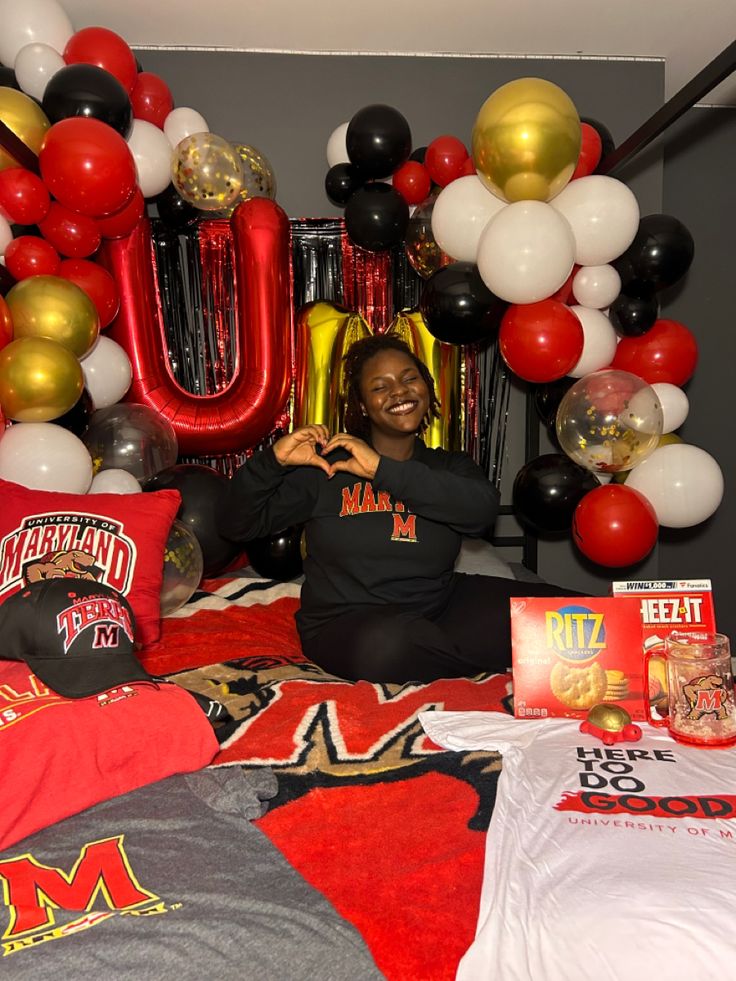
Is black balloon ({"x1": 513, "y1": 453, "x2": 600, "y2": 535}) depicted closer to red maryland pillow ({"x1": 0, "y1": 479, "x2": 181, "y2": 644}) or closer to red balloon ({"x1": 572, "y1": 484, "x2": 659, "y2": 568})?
red balloon ({"x1": 572, "y1": 484, "x2": 659, "y2": 568})

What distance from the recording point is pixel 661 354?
2.61 m

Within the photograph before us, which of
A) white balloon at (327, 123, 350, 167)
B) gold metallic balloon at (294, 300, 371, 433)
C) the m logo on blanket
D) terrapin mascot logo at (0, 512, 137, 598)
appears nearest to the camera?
the m logo on blanket

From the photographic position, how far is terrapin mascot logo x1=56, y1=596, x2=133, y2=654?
4.35 feet

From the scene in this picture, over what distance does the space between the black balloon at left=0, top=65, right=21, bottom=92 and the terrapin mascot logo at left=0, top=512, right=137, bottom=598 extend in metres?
1.45

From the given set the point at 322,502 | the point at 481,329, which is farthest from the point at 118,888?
the point at 481,329

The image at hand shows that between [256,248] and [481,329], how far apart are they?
2.48 feet

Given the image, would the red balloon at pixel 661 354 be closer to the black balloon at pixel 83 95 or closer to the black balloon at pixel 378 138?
the black balloon at pixel 378 138

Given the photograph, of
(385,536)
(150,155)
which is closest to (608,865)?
(385,536)

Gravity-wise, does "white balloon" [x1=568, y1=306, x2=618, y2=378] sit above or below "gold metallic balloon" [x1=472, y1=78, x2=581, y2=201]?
below

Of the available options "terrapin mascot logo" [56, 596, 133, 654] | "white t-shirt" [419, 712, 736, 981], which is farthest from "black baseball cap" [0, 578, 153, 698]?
"white t-shirt" [419, 712, 736, 981]

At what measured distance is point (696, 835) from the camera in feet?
3.20

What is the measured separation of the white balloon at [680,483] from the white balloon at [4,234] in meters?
1.84

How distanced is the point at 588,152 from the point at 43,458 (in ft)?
5.72

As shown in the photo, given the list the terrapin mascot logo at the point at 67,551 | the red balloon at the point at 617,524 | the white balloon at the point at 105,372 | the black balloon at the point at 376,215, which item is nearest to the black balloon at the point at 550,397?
the red balloon at the point at 617,524
